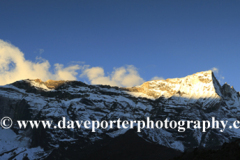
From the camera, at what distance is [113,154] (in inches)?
7210

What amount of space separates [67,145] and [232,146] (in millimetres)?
162612

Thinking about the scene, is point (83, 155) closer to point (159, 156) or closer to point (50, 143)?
point (50, 143)

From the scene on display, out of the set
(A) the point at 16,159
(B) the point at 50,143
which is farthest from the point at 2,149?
(B) the point at 50,143

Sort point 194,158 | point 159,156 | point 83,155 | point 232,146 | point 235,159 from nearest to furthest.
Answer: point 235,159
point 232,146
point 194,158
point 159,156
point 83,155

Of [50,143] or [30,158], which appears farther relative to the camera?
[50,143]

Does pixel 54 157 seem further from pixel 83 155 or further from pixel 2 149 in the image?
pixel 2 149

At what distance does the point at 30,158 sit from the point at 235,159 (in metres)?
165

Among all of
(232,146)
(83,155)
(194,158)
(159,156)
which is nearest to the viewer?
(232,146)

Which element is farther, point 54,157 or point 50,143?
point 50,143

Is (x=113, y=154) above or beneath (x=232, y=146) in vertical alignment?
beneath

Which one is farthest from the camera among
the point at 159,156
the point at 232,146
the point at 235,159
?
the point at 159,156

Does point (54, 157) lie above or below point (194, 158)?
below

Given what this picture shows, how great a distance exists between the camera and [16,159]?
7185 inches

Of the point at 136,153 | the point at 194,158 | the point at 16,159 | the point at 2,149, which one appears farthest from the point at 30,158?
the point at 194,158
